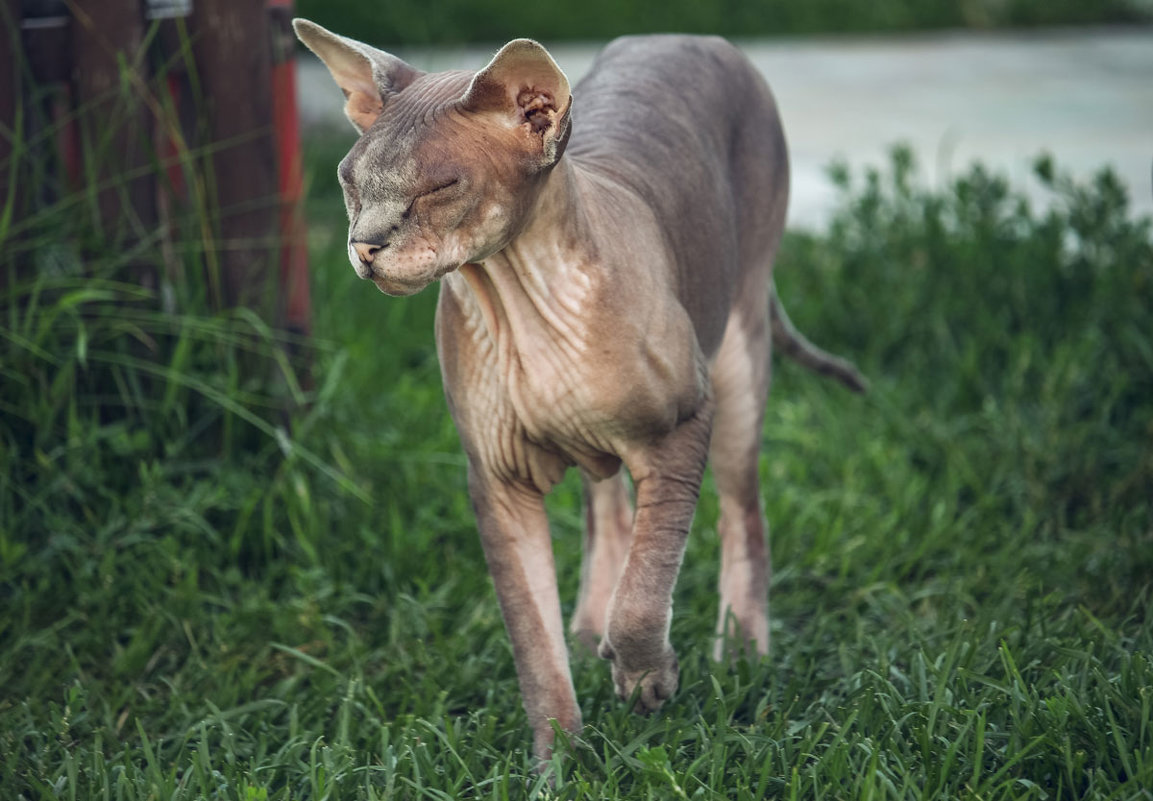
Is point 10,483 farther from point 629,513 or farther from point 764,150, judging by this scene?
point 764,150

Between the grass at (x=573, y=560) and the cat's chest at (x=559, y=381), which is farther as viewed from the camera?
the grass at (x=573, y=560)

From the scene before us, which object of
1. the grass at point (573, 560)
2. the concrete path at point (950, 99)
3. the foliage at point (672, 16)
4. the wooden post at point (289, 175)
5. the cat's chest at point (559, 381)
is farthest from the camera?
the foliage at point (672, 16)

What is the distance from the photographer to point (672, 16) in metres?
9.62

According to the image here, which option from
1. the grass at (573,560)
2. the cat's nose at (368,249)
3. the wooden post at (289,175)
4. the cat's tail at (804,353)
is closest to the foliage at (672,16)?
the grass at (573,560)

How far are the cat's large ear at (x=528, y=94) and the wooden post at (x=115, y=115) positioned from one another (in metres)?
1.76

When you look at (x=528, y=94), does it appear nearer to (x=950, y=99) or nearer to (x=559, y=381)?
(x=559, y=381)

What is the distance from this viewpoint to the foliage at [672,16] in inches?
362

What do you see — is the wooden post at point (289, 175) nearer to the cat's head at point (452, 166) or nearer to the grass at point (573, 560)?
the grass at point (573, 560)

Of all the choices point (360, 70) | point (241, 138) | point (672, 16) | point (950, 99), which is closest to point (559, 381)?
point (360, 70)

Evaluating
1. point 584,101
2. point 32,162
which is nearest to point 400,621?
point 584,101

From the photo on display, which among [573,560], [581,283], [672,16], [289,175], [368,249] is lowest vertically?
[573,560]

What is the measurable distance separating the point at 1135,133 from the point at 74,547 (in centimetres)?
623

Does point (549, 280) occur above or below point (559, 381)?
above

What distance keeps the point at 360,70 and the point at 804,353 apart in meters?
1.72
